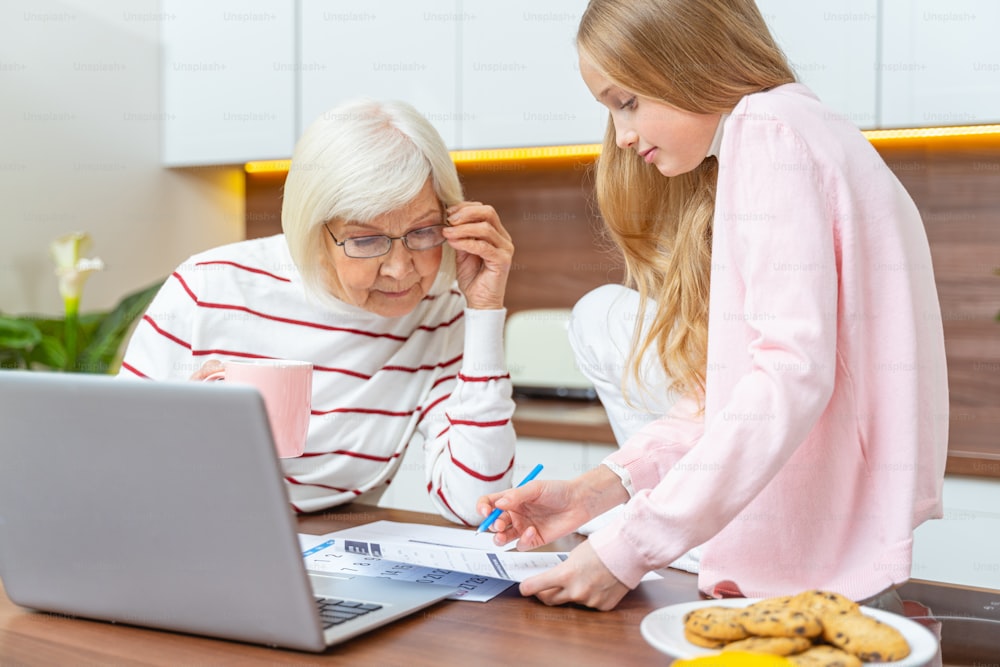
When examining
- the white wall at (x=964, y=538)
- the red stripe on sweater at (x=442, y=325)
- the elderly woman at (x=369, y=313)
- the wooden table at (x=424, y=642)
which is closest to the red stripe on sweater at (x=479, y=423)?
the elderly woman at (x=369, y=313)

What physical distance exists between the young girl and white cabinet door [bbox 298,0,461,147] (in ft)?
5.53

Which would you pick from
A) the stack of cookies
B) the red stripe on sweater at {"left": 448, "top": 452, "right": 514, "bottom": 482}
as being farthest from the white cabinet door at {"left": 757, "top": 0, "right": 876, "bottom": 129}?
the stack of cookies

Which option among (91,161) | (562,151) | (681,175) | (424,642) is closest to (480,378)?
(681,175)

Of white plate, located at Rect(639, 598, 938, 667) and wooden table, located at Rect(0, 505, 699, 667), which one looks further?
wooden table, located at Rect(0, 505, 699, 667)

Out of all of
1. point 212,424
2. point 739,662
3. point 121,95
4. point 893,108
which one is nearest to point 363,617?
point 212,424

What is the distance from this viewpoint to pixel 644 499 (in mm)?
879

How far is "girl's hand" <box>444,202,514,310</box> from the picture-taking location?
4.68ft

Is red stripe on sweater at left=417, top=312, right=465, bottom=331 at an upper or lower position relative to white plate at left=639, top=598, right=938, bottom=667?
upper

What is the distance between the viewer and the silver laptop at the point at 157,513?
71 cm

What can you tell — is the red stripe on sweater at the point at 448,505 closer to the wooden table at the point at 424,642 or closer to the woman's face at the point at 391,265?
the woman's face at the point at 391,265

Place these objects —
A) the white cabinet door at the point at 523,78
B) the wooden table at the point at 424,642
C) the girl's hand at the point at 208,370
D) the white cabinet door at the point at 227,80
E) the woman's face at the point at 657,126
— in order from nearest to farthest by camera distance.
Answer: the wooden table at the point at 424,642
the woman's face at the point at 657,126
the girl's hand at the point at 208,370
the white cabinet door at the point at 523,78
the white cabinet door at the point at 227,80

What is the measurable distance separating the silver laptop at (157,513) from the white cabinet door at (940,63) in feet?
5.87

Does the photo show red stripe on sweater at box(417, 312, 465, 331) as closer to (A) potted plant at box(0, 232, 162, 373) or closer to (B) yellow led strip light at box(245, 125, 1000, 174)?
(B) yellow led strip light at box(245, 125, 1000, 174)

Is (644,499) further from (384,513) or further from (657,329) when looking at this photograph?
(384,513)
